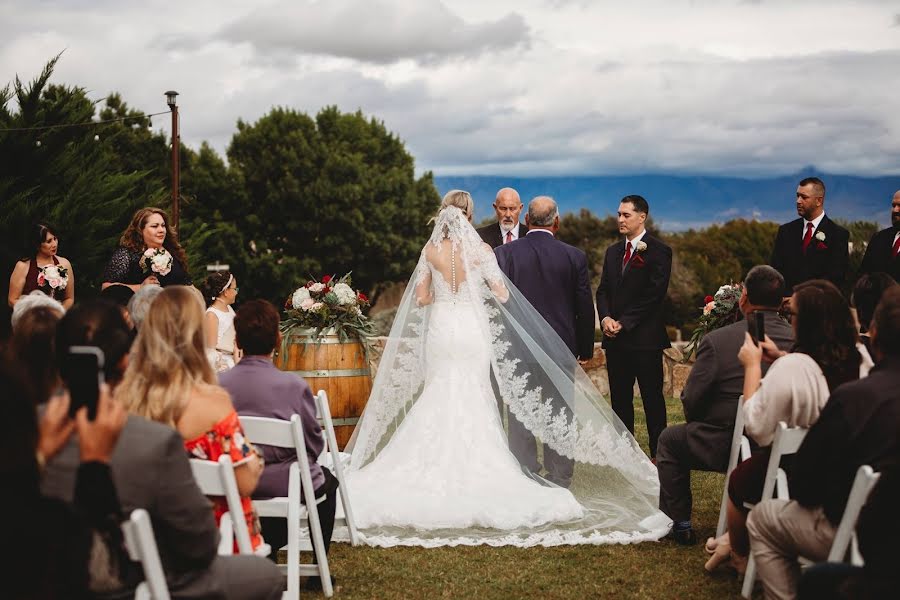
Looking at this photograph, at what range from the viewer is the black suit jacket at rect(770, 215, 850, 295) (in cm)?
804

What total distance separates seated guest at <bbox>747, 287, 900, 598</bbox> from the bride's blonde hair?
2.32 m

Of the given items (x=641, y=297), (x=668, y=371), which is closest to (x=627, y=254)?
(x=641, y=297)

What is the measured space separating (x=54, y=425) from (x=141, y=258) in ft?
17.1

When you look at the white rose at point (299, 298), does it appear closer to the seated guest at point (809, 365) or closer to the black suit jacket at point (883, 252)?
the seated guest at point (809, 365)

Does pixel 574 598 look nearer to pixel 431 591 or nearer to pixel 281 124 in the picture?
pixel 431 591

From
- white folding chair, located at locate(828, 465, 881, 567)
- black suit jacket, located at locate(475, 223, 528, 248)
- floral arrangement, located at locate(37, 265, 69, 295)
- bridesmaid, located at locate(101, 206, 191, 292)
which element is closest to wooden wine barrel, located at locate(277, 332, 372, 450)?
bridesmaid, located at locate(101, 206, 191, 292)

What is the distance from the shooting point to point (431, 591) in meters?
4.93

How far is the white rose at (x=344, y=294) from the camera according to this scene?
7.54 metres

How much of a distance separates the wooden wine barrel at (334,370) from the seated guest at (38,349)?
3.98 m

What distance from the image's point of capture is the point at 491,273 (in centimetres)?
705

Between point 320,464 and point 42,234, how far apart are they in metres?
3.85

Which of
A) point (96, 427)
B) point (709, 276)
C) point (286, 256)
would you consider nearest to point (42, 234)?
point (96, 427)

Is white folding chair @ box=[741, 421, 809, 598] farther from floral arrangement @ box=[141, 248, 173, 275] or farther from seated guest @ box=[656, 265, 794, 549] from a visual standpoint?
floral arrangement @ box=[141, 248, 173, 275]

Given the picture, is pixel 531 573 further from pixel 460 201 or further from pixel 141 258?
pixel 141 258
